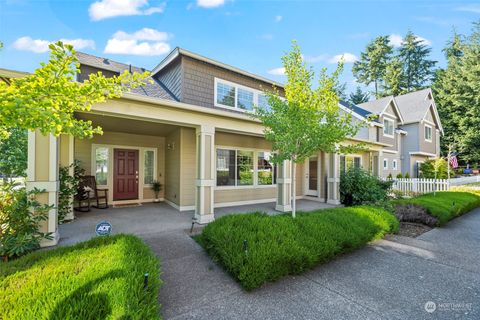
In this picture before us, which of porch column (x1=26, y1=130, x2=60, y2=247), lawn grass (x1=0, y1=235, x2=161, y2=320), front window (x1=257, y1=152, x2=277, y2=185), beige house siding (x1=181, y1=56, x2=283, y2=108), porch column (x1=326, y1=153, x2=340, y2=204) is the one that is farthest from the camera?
porch column (x1=326, y1=153, x2=340, y2=204)

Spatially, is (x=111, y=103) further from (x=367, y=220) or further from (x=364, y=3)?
(x=364, y=3)

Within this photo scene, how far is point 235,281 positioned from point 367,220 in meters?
3.55

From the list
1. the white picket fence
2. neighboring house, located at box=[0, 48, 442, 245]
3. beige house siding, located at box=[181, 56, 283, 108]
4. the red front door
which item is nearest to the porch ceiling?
neighboring house, located at box=[0, 48, 442, 245]

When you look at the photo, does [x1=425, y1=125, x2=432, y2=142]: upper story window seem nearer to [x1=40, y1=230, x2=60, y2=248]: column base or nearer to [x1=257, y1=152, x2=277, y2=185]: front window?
[x1=257, y1=152, x2=277, y2=185]: front window

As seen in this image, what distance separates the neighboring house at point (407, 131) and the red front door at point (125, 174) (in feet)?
54.0

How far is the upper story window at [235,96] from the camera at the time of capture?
28.5ft

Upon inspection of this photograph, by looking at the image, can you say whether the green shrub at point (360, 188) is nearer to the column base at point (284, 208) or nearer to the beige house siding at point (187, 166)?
the column base at point (284, 208)

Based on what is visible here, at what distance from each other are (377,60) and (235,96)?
119ft

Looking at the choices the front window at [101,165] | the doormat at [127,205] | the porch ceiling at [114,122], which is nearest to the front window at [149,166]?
the doormat at [127,205]

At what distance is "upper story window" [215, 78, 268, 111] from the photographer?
8.68 metres

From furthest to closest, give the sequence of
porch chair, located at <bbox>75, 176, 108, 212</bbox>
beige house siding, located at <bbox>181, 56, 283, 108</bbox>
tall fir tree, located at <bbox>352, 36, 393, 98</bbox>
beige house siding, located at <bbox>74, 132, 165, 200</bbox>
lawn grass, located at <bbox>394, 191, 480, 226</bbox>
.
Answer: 1. tall fir tree, located at <bbox>352, 36, 393, 98</bbox>
2. beige house siding, located at <bbox>181, 56, 283, 108</bbox>
3. beige house siding, located at <bbox>74, 132, 165, 200</bbox>
4. porch chair, located at <bbox>75, 176, 108, 212</bbox>
5. lawn grass, located at <bbox>394, 191, 480, 226</bbox>

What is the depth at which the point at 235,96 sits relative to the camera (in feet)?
29.7

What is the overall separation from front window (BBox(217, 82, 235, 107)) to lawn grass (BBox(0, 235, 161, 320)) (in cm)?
681

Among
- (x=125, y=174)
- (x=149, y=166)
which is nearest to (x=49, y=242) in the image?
(x=125, y=174)
